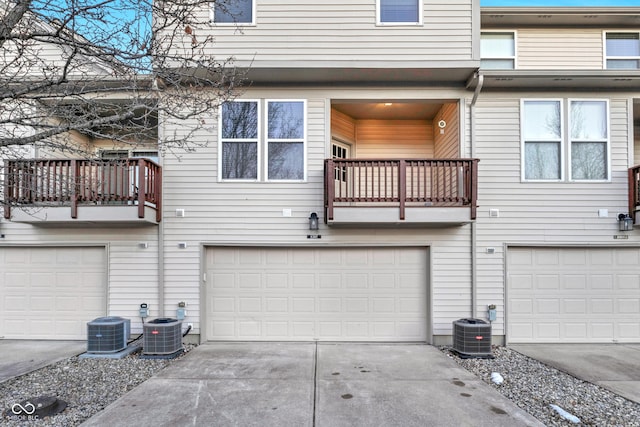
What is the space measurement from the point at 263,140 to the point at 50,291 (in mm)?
4876

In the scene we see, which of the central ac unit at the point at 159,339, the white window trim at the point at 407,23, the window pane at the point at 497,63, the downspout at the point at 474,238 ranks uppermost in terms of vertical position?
the white window trim at the point at 407,23

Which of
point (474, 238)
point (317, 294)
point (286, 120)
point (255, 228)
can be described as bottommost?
point (317, 294)

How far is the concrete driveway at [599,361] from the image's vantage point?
473 centimetres

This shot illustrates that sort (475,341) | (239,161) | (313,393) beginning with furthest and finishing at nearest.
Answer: (239,161), (475,341), (313,393)

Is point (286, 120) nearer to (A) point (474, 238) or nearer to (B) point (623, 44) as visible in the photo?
(A) point (474, 238)

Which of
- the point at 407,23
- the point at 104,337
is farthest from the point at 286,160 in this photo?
the point at 104,337

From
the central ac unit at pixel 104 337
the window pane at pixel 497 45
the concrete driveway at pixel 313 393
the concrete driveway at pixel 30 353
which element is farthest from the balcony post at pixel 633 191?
the concrete driveway at pixel 30 353

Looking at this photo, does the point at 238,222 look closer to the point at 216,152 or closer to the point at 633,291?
the point at 216,152

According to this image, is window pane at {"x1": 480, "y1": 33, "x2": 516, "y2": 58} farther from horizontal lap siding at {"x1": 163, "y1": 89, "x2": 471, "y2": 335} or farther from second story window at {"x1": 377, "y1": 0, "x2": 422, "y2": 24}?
horizontal lap siding at {"x1": 163, "y1": 89, "x2": 471, "y2": 335}

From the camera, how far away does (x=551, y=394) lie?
440 cm

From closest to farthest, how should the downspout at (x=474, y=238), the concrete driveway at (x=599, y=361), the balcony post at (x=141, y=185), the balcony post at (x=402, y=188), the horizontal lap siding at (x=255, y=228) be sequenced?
1. the concrete driveway at (x=599, y=361)
2. the balcony post at (x=141, y=185)
3. the balcony post at (x=402, y=188)
4. the downspout at (x=474, y=238)
5. the horizontal lap siding at (x=255, y=228)

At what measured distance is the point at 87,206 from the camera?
609 centimetres

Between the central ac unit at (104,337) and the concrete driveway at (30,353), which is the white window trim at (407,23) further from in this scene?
the concrete driveway at (30,353)

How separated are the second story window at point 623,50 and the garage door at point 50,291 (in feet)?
35.9
